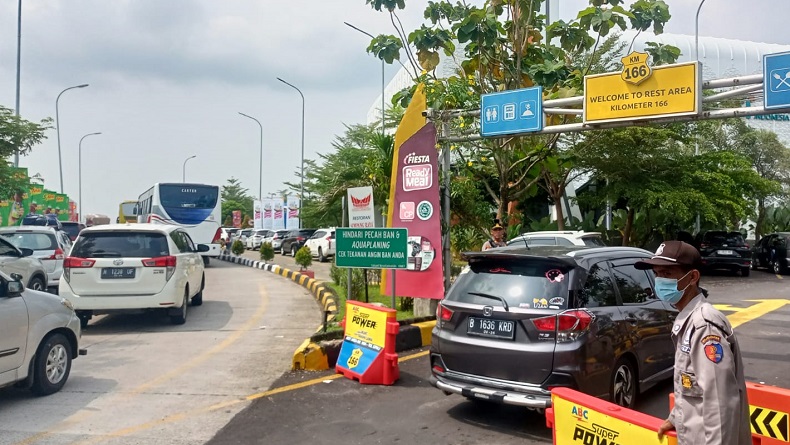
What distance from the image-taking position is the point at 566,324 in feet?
17.7

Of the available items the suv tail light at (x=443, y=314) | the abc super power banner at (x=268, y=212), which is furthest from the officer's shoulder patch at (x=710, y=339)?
the abc super power banner at (x=268, y=212)

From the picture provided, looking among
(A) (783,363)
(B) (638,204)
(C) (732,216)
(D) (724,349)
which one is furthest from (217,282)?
(D) (724,349)

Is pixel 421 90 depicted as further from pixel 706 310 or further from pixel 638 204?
pixel 638 204

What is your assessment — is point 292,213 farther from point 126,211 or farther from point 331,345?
point 331,345

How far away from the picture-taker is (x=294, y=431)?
5.82 metres

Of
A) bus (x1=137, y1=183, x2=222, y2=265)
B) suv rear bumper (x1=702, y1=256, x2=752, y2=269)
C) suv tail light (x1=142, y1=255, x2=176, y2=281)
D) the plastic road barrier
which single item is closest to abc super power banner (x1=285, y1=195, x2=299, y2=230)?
bus (x1=137, y1=183, x2=222, y2=265)

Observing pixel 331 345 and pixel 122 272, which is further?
pixel 122 272

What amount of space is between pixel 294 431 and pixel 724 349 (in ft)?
13.0

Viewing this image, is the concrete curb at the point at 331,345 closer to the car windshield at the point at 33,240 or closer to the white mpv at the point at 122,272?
the white mpv at the point at 122,272

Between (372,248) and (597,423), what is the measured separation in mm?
5685

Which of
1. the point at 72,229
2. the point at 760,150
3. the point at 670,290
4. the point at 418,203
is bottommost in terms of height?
the point at 670,290

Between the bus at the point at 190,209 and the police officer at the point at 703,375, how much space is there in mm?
Result: 24444

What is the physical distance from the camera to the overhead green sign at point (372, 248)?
880cm

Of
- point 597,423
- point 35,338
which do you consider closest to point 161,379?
point 35,338
